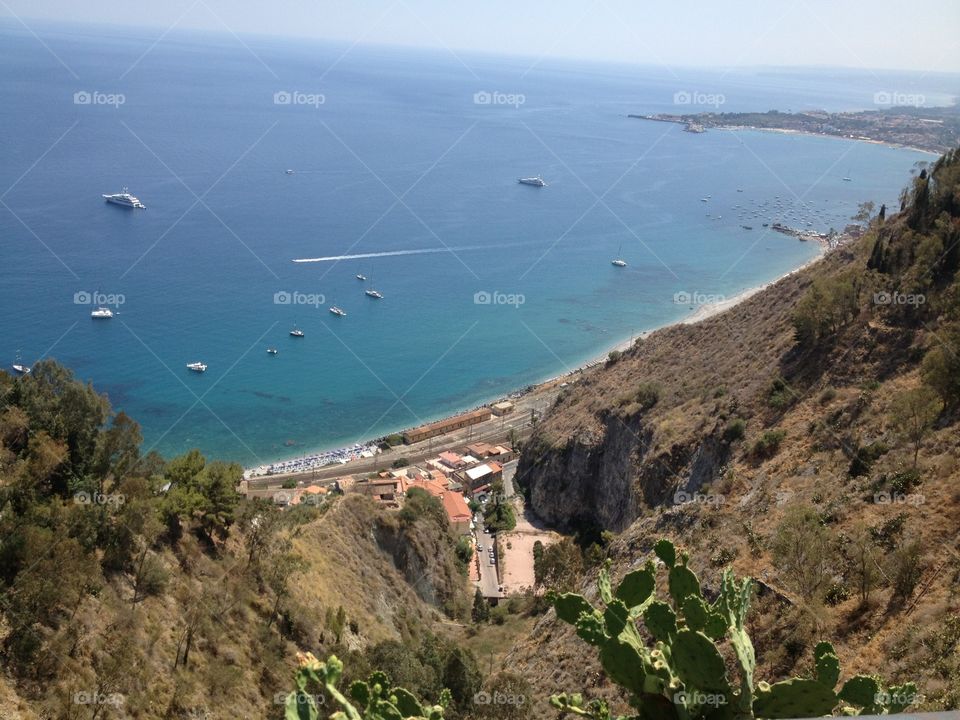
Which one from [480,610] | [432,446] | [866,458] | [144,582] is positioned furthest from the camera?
[432,446]

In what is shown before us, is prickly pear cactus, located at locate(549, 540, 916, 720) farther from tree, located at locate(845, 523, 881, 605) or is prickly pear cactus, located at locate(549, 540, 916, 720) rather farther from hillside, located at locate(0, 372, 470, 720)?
hillside, located at locate(0, 372, 470, 720)

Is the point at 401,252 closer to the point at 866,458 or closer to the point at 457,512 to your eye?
the point at 457,512

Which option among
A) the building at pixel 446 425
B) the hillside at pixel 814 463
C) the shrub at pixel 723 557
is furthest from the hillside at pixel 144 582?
the building at pixel 446 425

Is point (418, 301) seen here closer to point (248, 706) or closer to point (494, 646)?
point (494, 646)

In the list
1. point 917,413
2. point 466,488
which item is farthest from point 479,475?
point 917,413

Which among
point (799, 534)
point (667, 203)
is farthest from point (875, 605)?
point (667, 203)

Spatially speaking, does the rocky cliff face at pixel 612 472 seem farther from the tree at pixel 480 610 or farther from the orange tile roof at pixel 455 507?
the tree at pixel 480 610
